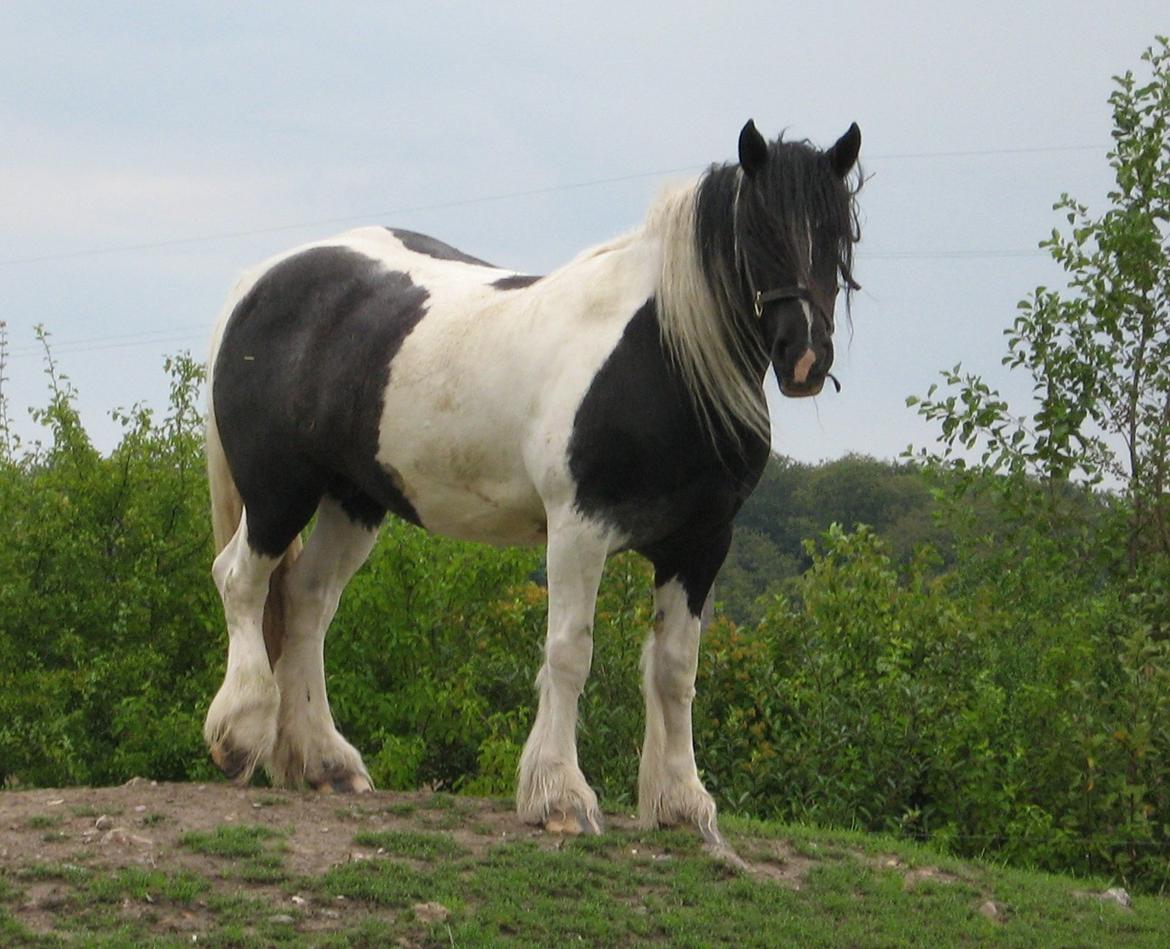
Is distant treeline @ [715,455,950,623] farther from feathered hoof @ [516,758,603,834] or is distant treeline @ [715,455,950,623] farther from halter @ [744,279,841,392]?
halter @ [744,279,841,392]

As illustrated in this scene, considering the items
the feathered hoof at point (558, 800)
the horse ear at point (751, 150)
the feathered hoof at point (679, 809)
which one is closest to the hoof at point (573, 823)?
the feathered hoof at point (558, 800)

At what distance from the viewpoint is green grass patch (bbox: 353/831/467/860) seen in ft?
20.3

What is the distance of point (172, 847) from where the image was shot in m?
6.10

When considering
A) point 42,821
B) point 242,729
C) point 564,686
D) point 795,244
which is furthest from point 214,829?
point 795,244

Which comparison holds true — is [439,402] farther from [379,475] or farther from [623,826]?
[623,826]

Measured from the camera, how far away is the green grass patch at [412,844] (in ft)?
20.3

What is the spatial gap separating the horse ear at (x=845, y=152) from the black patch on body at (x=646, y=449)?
2.64 ft

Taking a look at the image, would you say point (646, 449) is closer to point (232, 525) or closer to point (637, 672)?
point (232, 525)

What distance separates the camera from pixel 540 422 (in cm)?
645

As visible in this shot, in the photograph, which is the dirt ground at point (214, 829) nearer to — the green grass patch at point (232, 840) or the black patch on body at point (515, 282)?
the green grass patch at point (232, 840)

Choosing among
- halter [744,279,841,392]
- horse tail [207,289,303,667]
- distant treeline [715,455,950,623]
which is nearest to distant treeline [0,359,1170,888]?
horse tail [207,289,303,667]

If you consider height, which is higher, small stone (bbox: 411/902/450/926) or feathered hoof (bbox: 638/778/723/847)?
feathered hoof (bbox: 638/778/723/847)

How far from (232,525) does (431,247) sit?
4.92 feet

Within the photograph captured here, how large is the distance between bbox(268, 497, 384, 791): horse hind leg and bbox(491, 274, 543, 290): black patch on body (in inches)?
50.1
